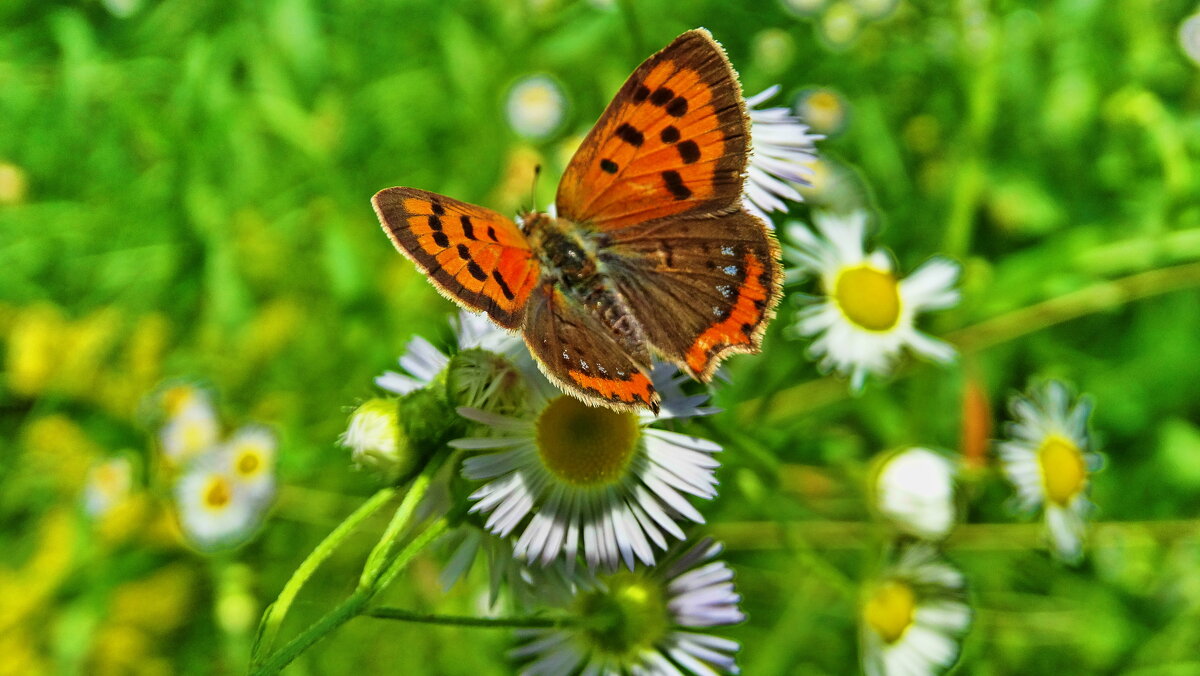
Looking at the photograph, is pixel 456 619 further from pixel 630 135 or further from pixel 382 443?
pixel 630 135

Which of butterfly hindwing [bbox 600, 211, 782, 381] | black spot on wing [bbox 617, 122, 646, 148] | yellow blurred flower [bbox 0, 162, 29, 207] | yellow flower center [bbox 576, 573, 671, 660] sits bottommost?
yellow blurred flower [bbox 0, 162, 29, 207]

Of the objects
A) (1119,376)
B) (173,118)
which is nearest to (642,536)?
(1119,376)

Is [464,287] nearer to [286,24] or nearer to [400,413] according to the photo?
[400,413]

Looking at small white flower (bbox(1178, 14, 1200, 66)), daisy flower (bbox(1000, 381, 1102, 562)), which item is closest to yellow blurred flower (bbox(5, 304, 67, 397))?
daisy flower (bbox(1000, 381, 1102, 562))

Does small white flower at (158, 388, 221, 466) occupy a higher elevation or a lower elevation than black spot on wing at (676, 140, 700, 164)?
lower

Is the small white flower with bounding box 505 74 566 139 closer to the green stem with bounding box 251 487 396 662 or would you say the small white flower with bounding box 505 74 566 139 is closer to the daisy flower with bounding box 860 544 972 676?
the daisy flower with bounding box 860 544 972 676

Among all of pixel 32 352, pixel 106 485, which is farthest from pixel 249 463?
pixel 32 352

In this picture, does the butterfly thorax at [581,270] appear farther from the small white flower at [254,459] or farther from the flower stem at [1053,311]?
the small white flower at [254,459]
